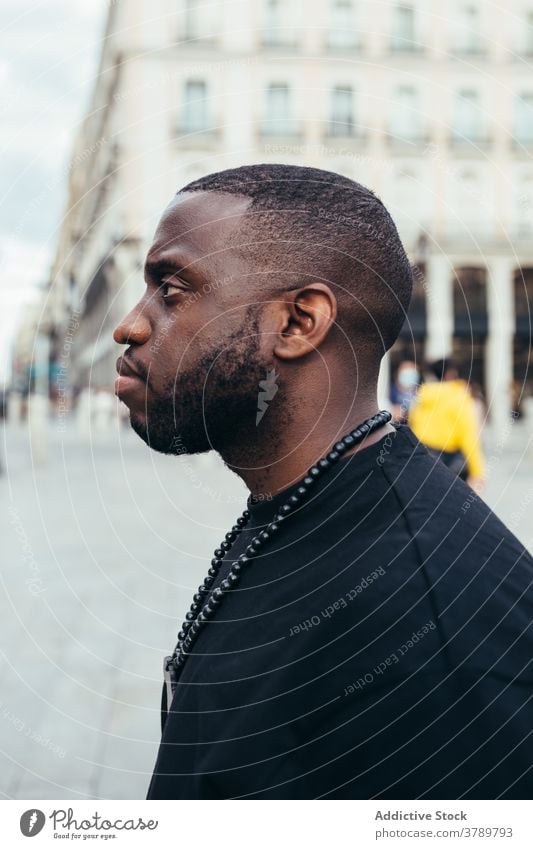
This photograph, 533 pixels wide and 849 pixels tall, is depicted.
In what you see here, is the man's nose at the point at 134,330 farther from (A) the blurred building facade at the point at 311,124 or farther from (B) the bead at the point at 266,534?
(A) the blurred building facade at the point at 311,124

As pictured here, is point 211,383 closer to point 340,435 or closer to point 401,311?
point 340,435

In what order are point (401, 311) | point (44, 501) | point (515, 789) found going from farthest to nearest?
1. point (44, 501)
2. point (401, 311)
3. point (515, 789)

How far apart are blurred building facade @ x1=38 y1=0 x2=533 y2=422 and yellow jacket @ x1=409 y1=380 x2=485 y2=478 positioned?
1.07ft

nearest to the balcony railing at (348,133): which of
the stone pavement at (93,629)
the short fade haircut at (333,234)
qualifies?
the short fade haircut at (333,234)

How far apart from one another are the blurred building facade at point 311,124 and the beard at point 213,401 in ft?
1.57

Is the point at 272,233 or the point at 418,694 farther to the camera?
the point at 272,233

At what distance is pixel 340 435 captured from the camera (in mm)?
1229

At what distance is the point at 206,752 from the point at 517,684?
0.36 metres

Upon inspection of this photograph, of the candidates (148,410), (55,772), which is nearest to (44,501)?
(55,772)

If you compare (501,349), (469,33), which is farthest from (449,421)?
(501,349)

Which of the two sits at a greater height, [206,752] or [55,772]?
[55,772]

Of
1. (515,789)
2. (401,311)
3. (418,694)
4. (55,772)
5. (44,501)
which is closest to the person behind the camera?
(418,694)

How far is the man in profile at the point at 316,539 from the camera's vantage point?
1.04m

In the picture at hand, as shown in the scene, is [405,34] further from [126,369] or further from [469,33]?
[126,369]
